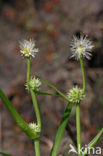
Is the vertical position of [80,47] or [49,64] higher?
[49,64]

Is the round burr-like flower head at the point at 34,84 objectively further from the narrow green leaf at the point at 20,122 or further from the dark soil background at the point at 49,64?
the dark soil background at the point at 49,64

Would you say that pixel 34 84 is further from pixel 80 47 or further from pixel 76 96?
pixel 80 47

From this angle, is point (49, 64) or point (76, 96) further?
point (49, 64)

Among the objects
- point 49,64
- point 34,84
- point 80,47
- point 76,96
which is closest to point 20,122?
point 34,84

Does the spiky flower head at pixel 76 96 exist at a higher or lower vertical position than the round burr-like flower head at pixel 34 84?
lower

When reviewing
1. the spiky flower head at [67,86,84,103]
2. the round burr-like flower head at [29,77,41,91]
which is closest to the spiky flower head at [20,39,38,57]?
the round burr-like flower head at [29,77,41,91]

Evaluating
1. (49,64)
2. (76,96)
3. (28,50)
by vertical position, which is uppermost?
(49,64)

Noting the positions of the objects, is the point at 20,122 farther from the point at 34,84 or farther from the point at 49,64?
the point at 49,64

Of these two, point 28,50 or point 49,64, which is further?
point 49,64

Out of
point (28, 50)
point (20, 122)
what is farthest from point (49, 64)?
point (20, 122)

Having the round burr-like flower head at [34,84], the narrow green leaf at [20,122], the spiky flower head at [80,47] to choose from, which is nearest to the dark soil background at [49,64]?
the narrow green leaf at [20,122]

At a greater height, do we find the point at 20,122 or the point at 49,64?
the point at 49,64
